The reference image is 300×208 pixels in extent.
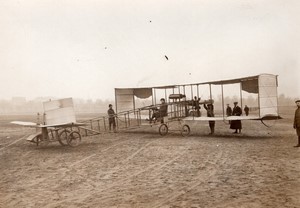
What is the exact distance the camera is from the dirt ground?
623 centimetres

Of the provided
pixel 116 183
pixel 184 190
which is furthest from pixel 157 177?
pixel 184 190

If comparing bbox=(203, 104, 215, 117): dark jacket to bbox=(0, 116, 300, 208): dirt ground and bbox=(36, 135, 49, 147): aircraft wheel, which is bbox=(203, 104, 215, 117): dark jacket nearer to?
bbox=(0, 116, 300, 208): dirt ground

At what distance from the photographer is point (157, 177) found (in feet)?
26.7

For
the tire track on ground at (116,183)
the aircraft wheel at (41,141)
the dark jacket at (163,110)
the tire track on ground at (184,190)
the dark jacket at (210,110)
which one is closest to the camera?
the tire track on ground at (184,190)

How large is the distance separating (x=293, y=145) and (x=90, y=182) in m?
9.07

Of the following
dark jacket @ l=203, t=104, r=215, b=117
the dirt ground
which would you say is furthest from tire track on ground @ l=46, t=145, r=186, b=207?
dark jacket @ l=203, t=104, r=215, b=117

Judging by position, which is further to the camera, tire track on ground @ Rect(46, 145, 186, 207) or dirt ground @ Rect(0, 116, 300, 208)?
tire track on ground @ Rect(46, 145, 186, 207)

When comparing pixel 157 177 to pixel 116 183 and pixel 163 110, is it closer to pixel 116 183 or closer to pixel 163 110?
pixel 116 183

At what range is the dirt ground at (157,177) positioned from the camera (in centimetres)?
623

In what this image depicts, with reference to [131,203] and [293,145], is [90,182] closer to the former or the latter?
[131,203]

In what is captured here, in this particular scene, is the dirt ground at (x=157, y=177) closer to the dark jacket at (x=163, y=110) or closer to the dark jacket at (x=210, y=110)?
the dark jacket at (x=210, y=110)

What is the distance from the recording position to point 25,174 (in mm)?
9188

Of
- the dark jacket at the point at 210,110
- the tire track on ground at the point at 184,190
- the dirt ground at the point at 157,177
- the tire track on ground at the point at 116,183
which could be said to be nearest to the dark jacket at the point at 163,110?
the dark jacket at the point at 210,110

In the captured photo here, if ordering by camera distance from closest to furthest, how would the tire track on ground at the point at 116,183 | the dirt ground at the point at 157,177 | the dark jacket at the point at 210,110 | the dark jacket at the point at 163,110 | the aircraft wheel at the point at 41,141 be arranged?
the dirt ground at the point at 157,177 < the tire track on ground at the point at 116,183 < the aircraft wheel at the point at 41,141 < the dark jacket at the point at 210,110 < the dark jacket at the point at 163,110
